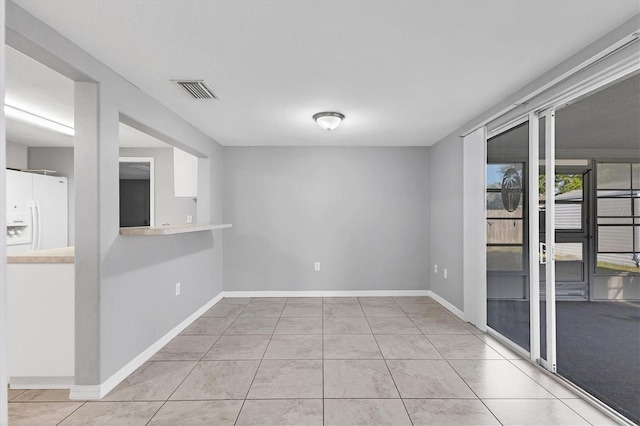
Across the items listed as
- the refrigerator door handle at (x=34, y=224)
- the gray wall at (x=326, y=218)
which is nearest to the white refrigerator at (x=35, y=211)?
the refrigerator door handle at (x=34, y=224)

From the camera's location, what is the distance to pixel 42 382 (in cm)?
243

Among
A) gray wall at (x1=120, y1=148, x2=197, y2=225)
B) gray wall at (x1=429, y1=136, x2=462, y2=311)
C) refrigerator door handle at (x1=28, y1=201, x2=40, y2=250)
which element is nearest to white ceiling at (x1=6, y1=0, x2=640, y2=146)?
gray wall at (x1=429, y1=136, x2=462, y2=311)

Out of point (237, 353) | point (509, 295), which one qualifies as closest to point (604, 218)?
point (509, 295)

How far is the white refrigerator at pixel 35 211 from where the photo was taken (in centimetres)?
440

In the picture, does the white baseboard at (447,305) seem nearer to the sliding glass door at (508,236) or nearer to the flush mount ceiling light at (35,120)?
the sliding glass door at (508,236)

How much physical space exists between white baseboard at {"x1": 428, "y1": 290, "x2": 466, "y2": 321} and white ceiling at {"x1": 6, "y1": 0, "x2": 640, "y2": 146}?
2.40 metres

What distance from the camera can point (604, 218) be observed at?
468 cm

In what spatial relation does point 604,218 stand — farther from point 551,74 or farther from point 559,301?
point 551,74

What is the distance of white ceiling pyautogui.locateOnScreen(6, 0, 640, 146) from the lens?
5.69 ft

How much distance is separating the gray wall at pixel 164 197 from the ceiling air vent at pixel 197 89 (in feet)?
8.67

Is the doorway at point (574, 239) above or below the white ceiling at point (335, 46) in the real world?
below

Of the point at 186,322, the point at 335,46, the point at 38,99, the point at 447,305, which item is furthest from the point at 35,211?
the point at 447,305

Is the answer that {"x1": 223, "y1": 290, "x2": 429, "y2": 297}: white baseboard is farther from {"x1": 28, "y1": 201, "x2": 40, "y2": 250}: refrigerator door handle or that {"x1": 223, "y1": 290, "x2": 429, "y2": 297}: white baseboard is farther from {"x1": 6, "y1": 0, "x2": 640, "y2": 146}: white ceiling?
{"x1": 6, "y1": 0, "x2": 640, "y2": 146}: white ceiling

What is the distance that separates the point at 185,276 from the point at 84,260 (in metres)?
1.55
